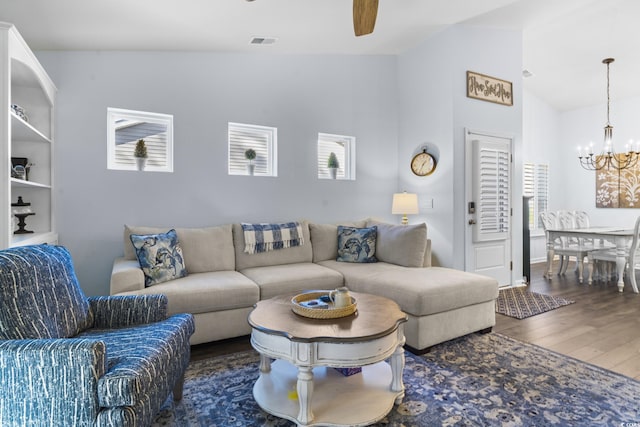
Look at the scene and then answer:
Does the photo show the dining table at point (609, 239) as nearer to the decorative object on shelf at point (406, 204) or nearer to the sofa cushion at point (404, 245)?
the decorative object on shelf at point (406, 204)

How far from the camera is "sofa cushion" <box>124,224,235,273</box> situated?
10.3 feet

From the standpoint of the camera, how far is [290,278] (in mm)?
3082

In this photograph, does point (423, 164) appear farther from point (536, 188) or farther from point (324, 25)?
point (536, 188)

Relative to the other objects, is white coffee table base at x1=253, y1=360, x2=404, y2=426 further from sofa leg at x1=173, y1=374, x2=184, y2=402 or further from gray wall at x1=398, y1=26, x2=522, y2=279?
gray wall at x1=398, y1=26, x2=522, y2=279

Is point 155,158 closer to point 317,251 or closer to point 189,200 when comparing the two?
point 189,200

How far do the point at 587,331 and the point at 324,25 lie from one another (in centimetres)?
366

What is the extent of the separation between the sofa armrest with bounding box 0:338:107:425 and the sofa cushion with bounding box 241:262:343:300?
65.4 inches

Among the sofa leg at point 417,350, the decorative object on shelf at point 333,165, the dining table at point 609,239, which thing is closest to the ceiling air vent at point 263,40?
the decorative object on shelf at point 333,165

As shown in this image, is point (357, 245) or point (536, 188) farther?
point (536, 188)

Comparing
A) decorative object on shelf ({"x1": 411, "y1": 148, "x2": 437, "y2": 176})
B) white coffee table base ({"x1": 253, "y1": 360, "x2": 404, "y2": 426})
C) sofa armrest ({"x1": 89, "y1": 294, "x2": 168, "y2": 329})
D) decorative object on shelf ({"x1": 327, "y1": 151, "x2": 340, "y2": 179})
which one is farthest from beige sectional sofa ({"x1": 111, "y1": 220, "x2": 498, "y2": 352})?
decorative object on shelf ({"x1": 411, "y1": 148, "x2": 437, "y2": 176})

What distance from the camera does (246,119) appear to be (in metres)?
3.96

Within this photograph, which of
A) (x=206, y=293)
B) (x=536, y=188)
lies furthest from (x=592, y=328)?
(x=536, y=188)

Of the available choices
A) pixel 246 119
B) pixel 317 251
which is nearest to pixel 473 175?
pixel 317 251

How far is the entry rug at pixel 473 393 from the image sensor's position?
6.04 feet
